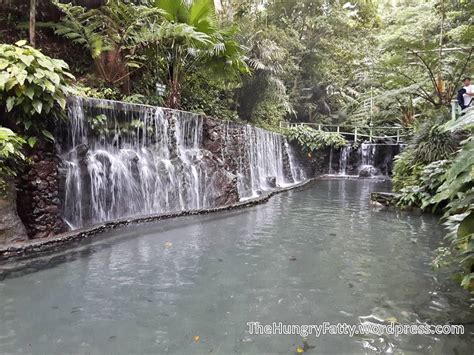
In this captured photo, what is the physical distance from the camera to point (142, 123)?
8117 mm

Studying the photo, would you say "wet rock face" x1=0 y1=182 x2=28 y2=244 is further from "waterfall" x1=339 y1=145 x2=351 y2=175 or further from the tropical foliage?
"waterfall" x1=339 y1=145 x2=351 y2=175

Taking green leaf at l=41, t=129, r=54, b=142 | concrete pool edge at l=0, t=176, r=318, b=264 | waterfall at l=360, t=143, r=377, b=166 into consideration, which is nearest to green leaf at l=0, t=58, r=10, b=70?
green leaf at l=41, t=129, r=54, b=142

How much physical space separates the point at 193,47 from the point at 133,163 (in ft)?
13.9

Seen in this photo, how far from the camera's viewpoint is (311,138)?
64.4ft

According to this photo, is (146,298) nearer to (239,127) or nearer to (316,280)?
(316,280)

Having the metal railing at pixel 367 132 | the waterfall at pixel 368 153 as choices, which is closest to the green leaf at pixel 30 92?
the metal railing at pixel 367 132

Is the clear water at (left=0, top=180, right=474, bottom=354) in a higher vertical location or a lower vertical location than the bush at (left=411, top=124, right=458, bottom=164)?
lower

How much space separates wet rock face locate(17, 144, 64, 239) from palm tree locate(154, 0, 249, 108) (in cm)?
492

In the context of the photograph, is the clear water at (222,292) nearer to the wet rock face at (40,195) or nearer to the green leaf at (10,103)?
the wet rock face at (40,195)

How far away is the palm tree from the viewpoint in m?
9.81

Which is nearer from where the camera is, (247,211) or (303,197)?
(247,211)

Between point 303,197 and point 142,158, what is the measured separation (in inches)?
223

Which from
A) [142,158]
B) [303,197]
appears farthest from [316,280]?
[303,197]

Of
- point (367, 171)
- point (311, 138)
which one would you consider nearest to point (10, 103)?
point (311, 138)
